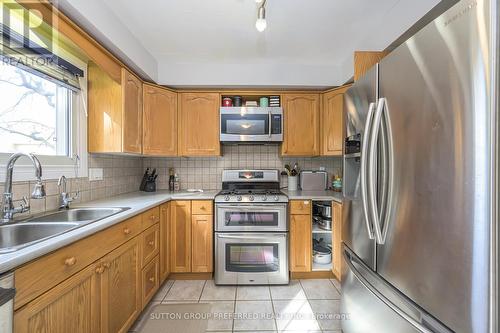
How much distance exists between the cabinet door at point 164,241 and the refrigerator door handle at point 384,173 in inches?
69.8

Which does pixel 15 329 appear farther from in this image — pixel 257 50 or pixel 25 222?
pixel 257 50

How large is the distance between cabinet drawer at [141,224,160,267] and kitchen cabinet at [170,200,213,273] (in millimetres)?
275

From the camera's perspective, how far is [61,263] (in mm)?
938

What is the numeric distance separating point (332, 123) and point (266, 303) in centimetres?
195

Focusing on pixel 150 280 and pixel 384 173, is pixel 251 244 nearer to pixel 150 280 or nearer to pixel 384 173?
pixel 150 280

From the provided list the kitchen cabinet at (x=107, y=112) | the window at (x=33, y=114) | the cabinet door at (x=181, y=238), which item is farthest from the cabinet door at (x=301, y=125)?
the window at (x=33, y=114)

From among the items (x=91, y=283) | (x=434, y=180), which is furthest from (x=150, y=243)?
(x=434, y=180)

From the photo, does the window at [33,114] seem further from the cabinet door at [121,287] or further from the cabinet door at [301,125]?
the cabinet door at [301,125]

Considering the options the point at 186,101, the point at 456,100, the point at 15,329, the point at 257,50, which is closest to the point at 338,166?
the point at 257,50

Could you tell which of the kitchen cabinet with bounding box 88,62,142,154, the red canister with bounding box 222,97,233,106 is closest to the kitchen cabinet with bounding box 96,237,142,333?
the kitchen cabinet with bounding box 88,62,142,154

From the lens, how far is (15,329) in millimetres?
742

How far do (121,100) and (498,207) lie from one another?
2.35m

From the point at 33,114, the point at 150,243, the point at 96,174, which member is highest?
the point at 33,114

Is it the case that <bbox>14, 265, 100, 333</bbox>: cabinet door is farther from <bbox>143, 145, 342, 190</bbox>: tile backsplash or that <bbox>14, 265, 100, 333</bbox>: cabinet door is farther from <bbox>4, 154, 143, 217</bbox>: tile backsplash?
<bbox>143, 145, 342, 190</bbox>: tile backsplash
